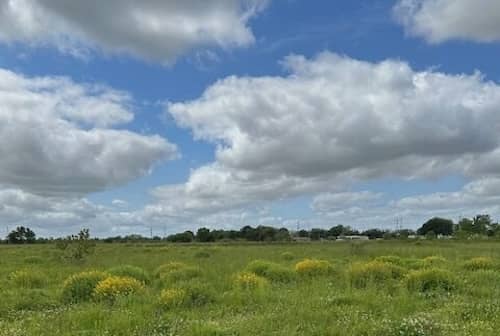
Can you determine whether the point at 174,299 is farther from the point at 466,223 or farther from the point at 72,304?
the point at 466,223

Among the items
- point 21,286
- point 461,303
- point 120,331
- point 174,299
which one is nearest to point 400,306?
point 461,303

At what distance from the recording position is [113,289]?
12953 mm

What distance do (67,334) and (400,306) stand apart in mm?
6167

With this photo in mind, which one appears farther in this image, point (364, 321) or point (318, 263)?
point (318, 263)

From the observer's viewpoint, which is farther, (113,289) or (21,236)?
(21,236)

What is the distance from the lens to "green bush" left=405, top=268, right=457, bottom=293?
1338cm

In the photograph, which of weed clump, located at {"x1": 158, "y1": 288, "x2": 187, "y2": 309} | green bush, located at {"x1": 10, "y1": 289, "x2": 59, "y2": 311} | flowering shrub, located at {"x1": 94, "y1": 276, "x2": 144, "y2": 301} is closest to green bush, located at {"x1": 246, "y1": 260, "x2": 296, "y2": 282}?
flowering shrub, located at {"x1": 94, "y1": 276, "x2": 144, "y2": 301}

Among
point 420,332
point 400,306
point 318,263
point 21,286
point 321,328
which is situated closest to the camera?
point 420,332

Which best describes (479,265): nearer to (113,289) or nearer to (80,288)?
(113,289)

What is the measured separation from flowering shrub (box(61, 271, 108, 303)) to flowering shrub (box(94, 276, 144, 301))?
14.8 inches

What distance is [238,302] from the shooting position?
11.9 m

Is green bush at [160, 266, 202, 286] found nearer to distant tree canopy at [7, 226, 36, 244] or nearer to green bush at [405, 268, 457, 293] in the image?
green bush at [405, 268, 457, 293]

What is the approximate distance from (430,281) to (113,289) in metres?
7.62

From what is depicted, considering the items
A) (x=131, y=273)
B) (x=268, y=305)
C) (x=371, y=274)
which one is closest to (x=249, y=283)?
(x=268, y=305)
